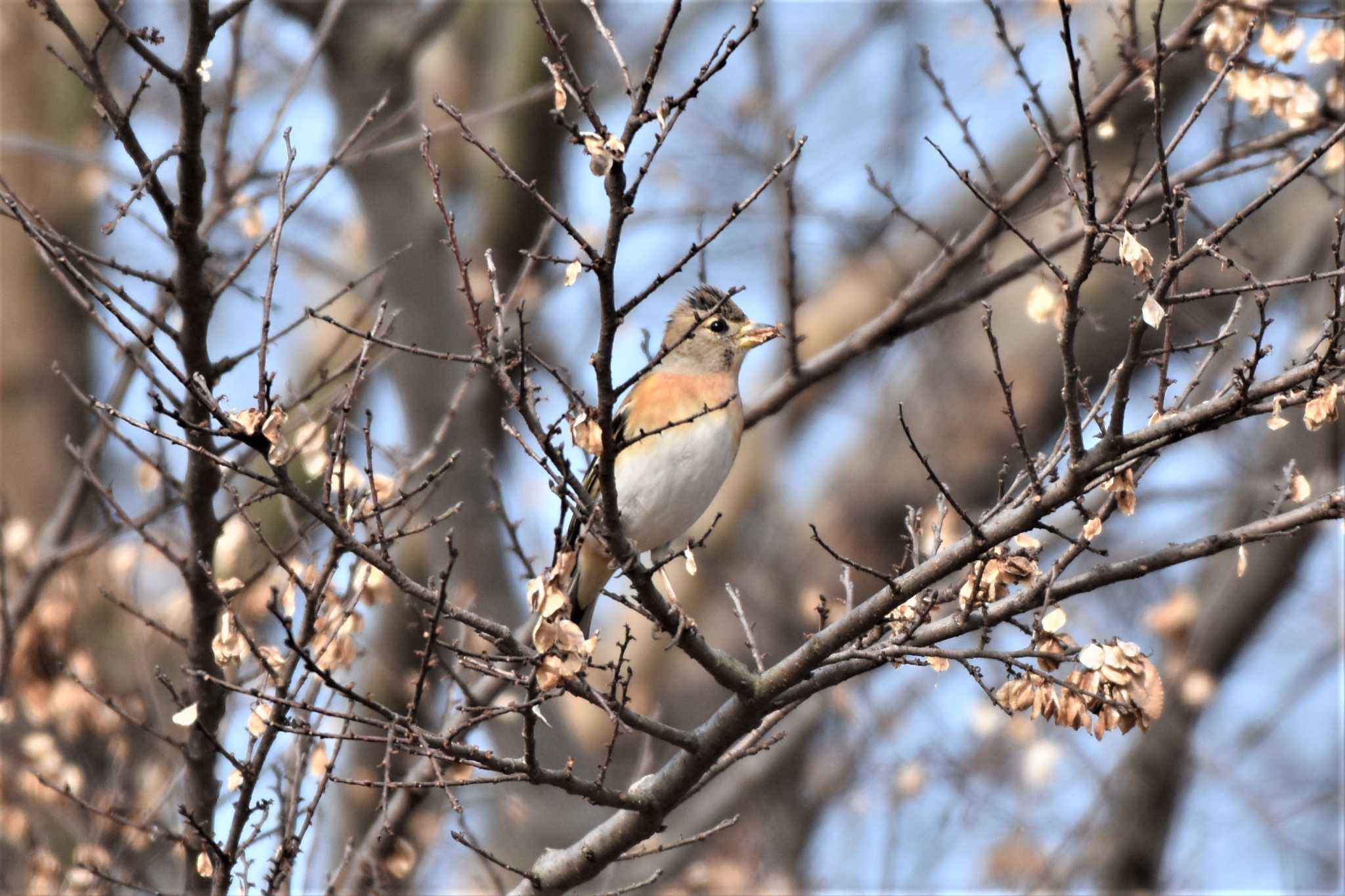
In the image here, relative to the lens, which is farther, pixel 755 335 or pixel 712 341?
pixel 712 341

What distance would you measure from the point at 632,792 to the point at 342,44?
16.8 feet

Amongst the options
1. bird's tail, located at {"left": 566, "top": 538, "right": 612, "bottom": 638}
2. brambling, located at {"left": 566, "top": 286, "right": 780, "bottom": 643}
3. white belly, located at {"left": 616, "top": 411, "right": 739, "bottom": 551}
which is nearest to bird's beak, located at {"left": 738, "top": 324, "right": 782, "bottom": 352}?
brambling, located at {"left": 566, "top": 286, "right": 780, "bottom": 643}

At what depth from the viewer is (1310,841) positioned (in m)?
9.43

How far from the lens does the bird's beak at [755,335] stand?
4.95 m

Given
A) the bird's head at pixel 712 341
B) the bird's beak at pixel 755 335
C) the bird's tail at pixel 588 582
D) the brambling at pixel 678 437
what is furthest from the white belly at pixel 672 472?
the bird's head at pixel 712 341

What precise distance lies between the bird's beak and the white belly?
Answer: 0.38 metres

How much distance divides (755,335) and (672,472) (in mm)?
768

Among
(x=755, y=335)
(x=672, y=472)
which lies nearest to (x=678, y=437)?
(x=672, y=472)

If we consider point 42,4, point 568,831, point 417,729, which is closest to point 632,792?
point 417,729

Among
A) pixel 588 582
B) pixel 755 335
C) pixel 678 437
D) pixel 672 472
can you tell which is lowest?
pixel 588 582

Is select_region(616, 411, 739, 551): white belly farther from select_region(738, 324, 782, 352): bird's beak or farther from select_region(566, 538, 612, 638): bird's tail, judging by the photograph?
select_region(738, 324, 782, 352): bird's beak

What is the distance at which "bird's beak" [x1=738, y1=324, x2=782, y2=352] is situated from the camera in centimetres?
495

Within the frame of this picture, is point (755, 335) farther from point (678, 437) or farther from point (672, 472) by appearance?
point (672, 472)

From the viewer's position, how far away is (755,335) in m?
5.12
